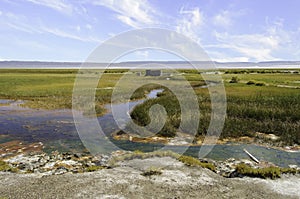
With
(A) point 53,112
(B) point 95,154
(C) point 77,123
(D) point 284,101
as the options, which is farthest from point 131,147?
(D) point 284,101

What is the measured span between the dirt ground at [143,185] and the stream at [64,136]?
4440 millimetres

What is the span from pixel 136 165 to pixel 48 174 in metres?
5.08

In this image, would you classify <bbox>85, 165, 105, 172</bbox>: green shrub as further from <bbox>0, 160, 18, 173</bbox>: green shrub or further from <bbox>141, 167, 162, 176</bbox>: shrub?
<bbox>0, 160, 18, 173</bbox>: green shrub

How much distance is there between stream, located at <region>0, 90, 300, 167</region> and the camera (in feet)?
61.5

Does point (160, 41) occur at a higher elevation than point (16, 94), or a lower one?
higher

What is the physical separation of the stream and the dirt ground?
444 cm

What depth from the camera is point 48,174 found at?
1458 cm

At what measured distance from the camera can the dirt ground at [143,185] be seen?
39.0ft

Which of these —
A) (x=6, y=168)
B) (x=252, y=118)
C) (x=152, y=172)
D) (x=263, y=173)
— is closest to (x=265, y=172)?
(x=263, y=173)

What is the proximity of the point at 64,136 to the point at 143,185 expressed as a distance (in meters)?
12.8

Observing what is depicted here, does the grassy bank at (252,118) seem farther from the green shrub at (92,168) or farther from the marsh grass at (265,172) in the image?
the green shrub at (92,168)

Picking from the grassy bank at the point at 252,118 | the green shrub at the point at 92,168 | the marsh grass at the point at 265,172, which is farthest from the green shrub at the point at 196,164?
the grassy bank at the point at 252,118

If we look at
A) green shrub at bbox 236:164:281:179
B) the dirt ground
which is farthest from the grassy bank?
the dirt ground

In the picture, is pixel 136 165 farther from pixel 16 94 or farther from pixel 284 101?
pixel 16 94
